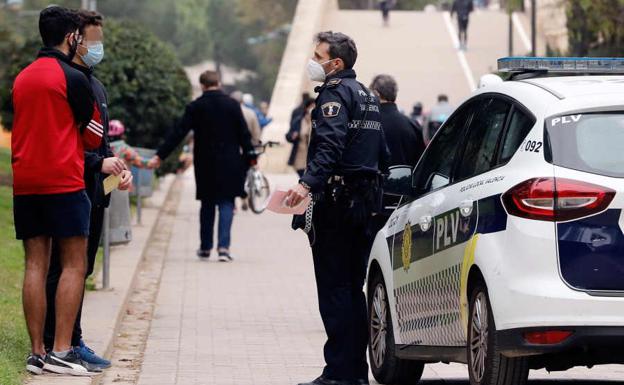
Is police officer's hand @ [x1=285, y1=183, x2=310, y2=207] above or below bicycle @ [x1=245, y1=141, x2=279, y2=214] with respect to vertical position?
above

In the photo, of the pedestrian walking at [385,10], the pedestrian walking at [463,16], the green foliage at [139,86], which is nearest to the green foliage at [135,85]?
the green foliage at [139,86]

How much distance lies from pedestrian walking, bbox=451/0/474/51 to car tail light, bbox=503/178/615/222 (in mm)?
43304

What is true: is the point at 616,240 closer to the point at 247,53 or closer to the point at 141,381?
the point at 141,381

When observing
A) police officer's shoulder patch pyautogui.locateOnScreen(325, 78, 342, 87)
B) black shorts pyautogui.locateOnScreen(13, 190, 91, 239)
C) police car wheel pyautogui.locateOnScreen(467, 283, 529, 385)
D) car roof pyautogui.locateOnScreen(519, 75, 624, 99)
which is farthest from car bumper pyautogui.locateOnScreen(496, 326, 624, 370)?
black shorts pyautogui.locateOnScreen(13, 190, 91, 239)

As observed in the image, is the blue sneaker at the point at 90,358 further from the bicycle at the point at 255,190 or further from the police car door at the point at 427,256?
the bicycle at the point at 255,190

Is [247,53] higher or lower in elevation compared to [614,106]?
lower

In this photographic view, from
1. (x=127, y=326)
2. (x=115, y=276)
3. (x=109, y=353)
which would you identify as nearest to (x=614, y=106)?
(x=109, y=353)

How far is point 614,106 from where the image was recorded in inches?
284

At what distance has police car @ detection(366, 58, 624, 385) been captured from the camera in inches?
274

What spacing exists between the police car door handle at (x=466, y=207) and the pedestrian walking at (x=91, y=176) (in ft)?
6.96

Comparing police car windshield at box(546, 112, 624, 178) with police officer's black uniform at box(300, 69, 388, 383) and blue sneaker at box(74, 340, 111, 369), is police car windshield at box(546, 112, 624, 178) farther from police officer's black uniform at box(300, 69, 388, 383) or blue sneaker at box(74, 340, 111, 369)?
blue sneaker at box(74, 340, 111, 369)

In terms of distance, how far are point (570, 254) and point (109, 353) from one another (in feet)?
13.5

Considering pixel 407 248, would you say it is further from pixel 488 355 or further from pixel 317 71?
pixel 488 355

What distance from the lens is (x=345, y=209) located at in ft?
28.6
